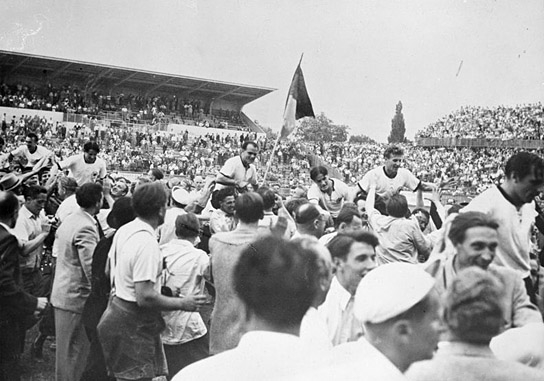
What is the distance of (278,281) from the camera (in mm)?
1818

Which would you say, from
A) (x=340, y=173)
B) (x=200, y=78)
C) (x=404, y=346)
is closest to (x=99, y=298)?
(x=404, y=346)

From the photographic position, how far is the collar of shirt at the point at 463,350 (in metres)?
1.82

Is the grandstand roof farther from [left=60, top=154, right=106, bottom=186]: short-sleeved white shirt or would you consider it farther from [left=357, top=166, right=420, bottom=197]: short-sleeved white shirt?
[left=357, top=166, right=420, bottom=197]: short-sleeved white shirt

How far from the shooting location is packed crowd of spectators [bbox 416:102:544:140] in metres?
14.6

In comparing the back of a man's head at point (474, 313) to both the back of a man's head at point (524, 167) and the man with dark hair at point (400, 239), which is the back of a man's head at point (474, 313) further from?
the man with dark hair at point (400, 239)

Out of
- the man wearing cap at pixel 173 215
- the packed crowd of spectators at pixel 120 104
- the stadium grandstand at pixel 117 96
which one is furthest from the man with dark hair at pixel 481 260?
the packed crowd of spectators at pixel 120 104

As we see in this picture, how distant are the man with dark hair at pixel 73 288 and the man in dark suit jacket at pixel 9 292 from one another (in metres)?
0.32

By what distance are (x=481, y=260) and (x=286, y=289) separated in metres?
1.17

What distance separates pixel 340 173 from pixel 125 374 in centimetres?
1060

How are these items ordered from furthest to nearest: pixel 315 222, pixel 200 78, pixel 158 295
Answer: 1. pixel 200 78
2. pixel 315 222
3. pixel 158 295

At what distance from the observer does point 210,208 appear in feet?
18.8

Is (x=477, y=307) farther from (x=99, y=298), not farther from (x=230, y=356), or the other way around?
(x=99, y=298)

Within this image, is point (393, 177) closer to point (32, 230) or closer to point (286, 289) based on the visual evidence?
point (32, 230)

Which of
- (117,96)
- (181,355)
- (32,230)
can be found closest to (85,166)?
(32,230)
